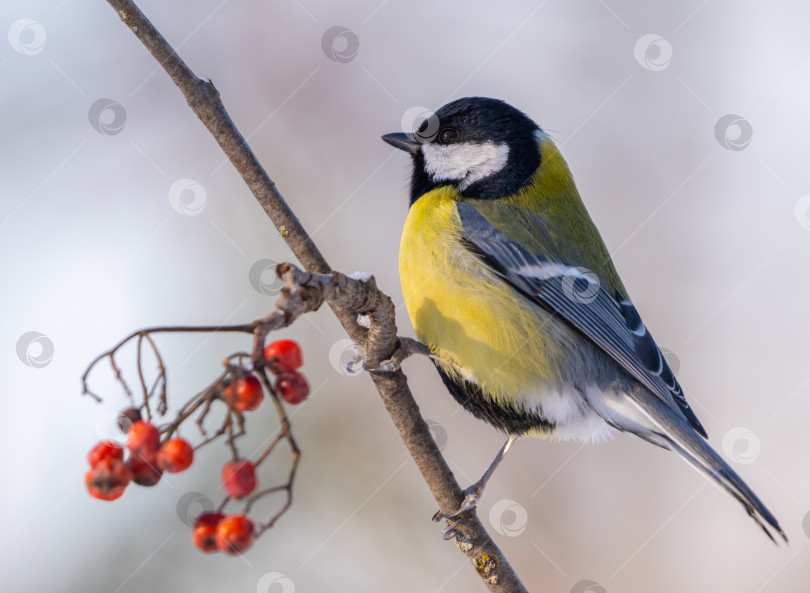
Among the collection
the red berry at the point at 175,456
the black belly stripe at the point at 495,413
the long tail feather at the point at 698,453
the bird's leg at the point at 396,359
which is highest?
the long tail feather at the point at 698,453

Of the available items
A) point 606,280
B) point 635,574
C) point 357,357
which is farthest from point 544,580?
point 357,357

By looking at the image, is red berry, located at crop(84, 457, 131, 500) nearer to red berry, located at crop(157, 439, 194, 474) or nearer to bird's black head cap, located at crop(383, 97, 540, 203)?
red berry, located at crop(157, 439, 194, 474)

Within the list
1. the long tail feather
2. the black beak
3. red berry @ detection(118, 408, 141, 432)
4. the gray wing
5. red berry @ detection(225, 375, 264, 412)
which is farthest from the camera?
the black beak

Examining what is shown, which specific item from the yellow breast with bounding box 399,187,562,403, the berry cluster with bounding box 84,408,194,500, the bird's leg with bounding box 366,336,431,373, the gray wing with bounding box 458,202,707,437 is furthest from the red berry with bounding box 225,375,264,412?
the gray wing with bounding box 458,202,707,437

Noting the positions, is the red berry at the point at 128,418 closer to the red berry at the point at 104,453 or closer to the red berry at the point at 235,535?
the red berry at the point at 104,453

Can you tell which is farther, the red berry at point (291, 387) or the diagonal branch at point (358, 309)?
the diagonal branch at point (358, 309)

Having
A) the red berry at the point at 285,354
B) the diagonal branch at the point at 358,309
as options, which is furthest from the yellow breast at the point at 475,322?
the red berry at the point at 285,354
